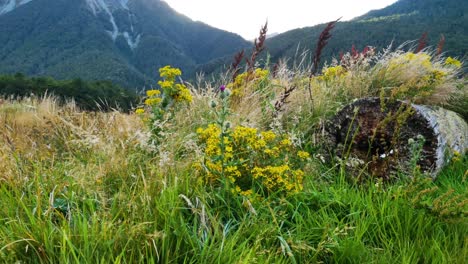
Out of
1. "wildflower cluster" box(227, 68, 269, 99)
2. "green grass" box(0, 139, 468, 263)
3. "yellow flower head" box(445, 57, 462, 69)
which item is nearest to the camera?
"green grass" box(0, 139, 468, 263)

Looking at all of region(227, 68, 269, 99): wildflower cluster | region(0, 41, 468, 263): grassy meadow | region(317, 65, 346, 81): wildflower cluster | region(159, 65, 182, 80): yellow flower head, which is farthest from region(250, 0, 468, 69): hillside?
region(0, 41, 468, 263): grassy meadow

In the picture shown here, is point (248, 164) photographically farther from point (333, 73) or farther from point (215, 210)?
point (333, 73)

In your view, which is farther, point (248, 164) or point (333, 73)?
point (333, 73)

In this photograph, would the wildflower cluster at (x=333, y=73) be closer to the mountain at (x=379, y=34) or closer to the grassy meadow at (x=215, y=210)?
the grassy meadow at (x=215, y=210)

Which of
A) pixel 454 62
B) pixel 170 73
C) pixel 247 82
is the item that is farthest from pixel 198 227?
pixel 454 62

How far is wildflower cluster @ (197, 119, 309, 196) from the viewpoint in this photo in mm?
1949

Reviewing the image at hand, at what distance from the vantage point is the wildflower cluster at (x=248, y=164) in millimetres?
1949

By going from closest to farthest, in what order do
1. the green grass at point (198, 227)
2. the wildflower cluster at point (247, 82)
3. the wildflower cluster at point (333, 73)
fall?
the green grass at point (198, 227) < the wildflower cluster at point (247, 82) < the wildflower cluster at point (333, 73)

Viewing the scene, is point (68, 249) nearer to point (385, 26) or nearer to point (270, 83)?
point (270, 83)

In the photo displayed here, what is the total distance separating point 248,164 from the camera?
220 cm

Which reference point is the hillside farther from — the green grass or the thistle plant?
the green grass

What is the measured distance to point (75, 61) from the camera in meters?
167

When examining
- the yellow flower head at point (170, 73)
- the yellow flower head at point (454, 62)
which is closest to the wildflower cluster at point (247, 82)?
the yellow flower head at point (170, 73)

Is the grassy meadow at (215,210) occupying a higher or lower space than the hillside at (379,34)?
lower
